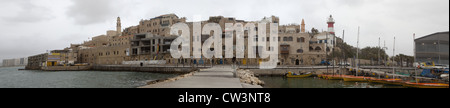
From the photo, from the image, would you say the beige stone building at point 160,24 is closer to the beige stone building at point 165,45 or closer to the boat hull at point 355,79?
the beige stone building at point 165,45

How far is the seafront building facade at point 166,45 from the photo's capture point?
5425cm

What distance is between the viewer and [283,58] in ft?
180

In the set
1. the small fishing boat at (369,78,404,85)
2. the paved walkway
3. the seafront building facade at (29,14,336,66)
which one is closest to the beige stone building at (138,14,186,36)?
the seafront building facade at (29,14,336,66)

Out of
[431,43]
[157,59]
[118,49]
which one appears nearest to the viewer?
[431,43]

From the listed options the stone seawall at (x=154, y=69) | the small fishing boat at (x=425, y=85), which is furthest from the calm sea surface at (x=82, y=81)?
the small fishing boat at (x=425, y=85)

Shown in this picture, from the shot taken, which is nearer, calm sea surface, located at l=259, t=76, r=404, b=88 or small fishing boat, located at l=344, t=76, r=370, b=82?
calm sea surface, located at l=259, t=76, r=404, b=88

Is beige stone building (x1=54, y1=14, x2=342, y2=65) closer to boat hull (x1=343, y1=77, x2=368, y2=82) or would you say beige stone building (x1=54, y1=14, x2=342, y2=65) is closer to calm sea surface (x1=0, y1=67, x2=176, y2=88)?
calm sea surface (x1=0, y1=67, x2=176, y2=88)

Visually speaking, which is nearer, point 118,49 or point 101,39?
point 118,49

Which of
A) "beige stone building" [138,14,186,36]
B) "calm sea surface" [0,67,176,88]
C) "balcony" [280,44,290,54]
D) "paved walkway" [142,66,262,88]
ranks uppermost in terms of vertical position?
"beige stone building" [138,14,186,36]

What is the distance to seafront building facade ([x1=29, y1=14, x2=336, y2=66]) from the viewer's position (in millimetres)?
54250
